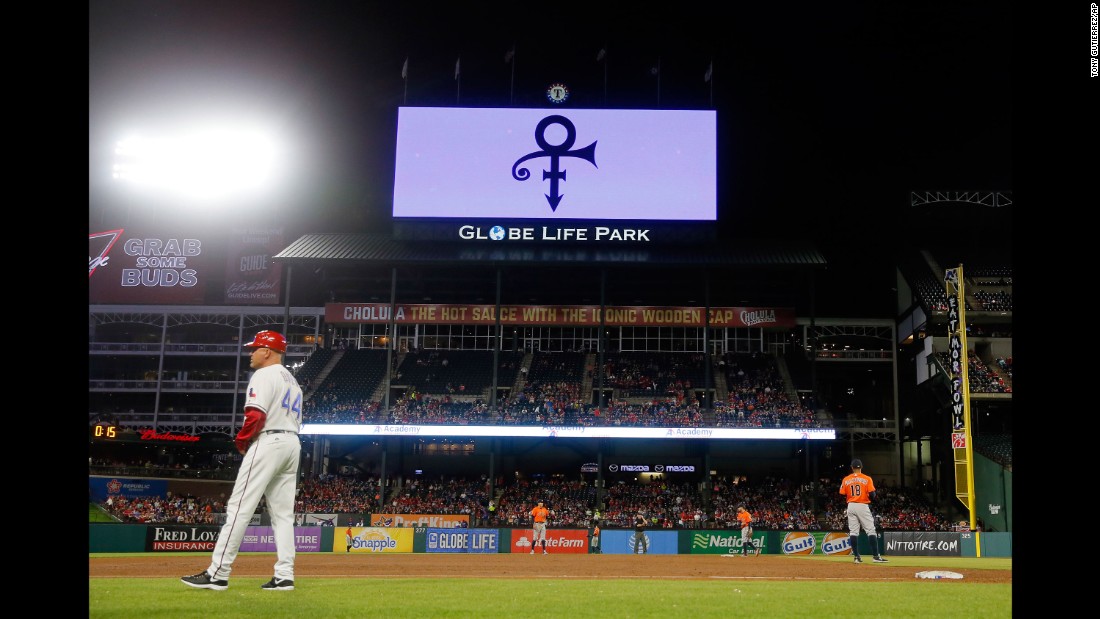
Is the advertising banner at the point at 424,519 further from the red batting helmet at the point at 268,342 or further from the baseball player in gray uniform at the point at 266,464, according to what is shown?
the red batting helmet at the point at 268,342

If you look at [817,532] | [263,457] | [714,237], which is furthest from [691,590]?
[714,237]

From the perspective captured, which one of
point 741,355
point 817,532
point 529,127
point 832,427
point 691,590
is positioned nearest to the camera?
point 691,590

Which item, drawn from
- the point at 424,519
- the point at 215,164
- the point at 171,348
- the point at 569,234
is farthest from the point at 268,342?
the point at 171,348

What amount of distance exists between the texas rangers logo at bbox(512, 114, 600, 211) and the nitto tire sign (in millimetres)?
22067

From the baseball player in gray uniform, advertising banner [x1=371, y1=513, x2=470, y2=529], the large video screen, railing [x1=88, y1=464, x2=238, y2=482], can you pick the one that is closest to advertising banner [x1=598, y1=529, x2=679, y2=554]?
advertising banner [x1=371, y1=513, x2=470, y2=529]

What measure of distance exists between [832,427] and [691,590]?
100ft

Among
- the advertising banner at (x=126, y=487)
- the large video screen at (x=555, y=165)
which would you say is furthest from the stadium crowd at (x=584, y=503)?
the large video screen at (x=555, y=165)

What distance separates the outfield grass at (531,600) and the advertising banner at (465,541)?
19677mm

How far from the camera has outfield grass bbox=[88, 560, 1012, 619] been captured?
247 inches

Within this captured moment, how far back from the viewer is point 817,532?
94.4 ft

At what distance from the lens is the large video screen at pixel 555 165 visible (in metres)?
41.4

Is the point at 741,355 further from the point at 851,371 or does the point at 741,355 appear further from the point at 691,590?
the point at 691,590

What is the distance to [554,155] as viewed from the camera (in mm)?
41562

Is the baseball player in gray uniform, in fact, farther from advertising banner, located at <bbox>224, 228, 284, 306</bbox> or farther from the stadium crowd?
advertising banner, located at <bbox>224, 228, 284, 306</bbox>
